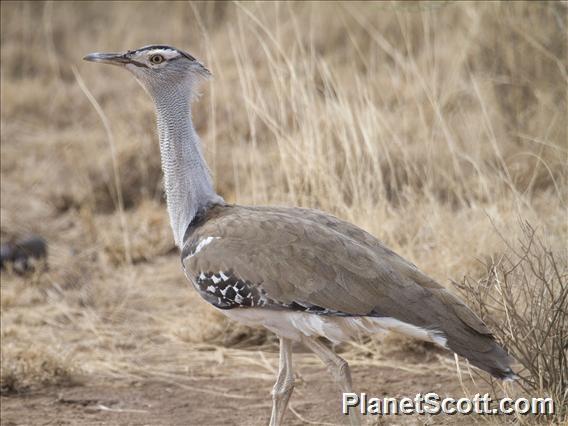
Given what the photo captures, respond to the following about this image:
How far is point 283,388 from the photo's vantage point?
11.9 ft

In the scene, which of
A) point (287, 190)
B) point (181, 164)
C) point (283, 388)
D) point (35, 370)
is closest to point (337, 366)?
point (283, 388)

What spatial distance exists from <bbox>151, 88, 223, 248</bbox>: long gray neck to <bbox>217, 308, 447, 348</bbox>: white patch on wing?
44 centimetres

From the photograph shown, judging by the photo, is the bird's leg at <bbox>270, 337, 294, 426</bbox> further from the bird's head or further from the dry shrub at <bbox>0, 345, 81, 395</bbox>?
the dry shrub at <bbox>0, 345, 81, 395</bbox>

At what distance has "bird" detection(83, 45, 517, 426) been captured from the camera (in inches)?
125

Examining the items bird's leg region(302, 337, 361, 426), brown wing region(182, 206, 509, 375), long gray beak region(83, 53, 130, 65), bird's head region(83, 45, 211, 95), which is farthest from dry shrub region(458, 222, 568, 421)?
long gray beak region(83, 53, 130, 65)

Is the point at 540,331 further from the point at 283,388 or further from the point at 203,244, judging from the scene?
the point at 203,244

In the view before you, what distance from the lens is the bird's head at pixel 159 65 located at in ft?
12.4

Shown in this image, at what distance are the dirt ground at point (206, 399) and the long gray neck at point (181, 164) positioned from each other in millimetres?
791

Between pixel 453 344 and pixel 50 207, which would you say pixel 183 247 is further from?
pixel 50 207

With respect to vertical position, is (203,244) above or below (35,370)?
above

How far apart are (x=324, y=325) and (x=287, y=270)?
0.21 m

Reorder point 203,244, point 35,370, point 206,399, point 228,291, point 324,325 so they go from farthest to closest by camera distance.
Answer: point 35,370
point 206,399
point 203,244
point 228,291
point 324,325

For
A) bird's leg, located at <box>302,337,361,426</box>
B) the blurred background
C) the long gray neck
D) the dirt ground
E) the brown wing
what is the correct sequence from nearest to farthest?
the brown wing, bird's leg, located at <box>302,337,361,426</box>, the long gray neck, the dirt ground, the blurred background

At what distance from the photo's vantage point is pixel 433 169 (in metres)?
5.78
